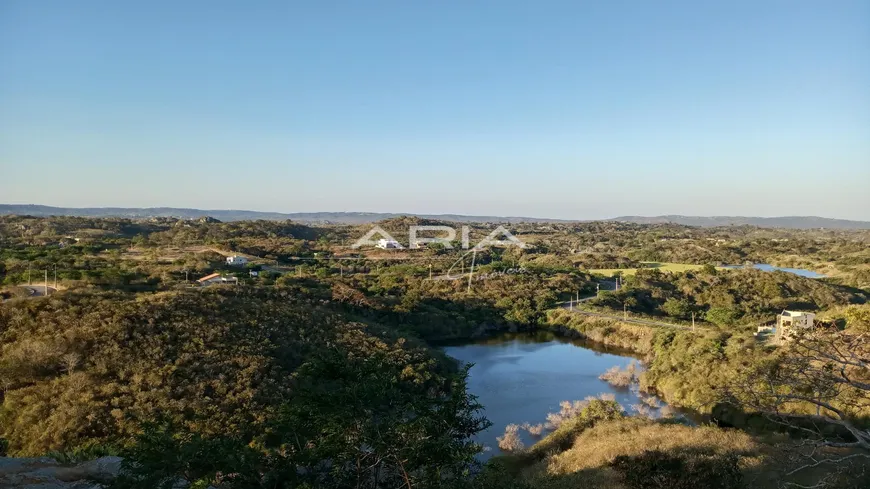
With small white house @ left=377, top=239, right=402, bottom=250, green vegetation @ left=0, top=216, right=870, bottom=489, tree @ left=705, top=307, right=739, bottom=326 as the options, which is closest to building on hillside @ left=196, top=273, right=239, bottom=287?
green vegetation @ left=0, top=216, right=870, bottom=489

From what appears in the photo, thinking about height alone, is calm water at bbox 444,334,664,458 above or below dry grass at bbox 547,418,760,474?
below

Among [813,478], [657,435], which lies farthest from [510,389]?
[813,478]

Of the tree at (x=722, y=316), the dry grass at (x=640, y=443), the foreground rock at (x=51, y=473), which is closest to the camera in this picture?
the foreground rock at (x=51, y=473)

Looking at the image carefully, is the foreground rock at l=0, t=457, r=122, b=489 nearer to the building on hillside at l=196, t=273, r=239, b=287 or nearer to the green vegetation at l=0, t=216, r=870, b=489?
the green vegetation at l=0, t=216, r=870, b=489

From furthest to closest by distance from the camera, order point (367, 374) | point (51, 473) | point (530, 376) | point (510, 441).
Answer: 1. point (530, 376)
2. point (510, 441)
3. point (51, 473)
4. point (367, 374)

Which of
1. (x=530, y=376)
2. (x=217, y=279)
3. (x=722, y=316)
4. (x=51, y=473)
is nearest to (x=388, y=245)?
(x=217, y=279)

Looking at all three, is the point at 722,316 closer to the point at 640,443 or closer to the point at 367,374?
the point at 640,443

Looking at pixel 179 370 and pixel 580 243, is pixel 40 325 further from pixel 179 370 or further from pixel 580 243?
pixel 580 243

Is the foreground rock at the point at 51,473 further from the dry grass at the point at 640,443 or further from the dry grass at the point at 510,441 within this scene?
the dry grass at the point at 510,441

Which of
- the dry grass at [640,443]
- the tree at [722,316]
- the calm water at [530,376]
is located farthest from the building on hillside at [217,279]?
the tree at [722,316]
